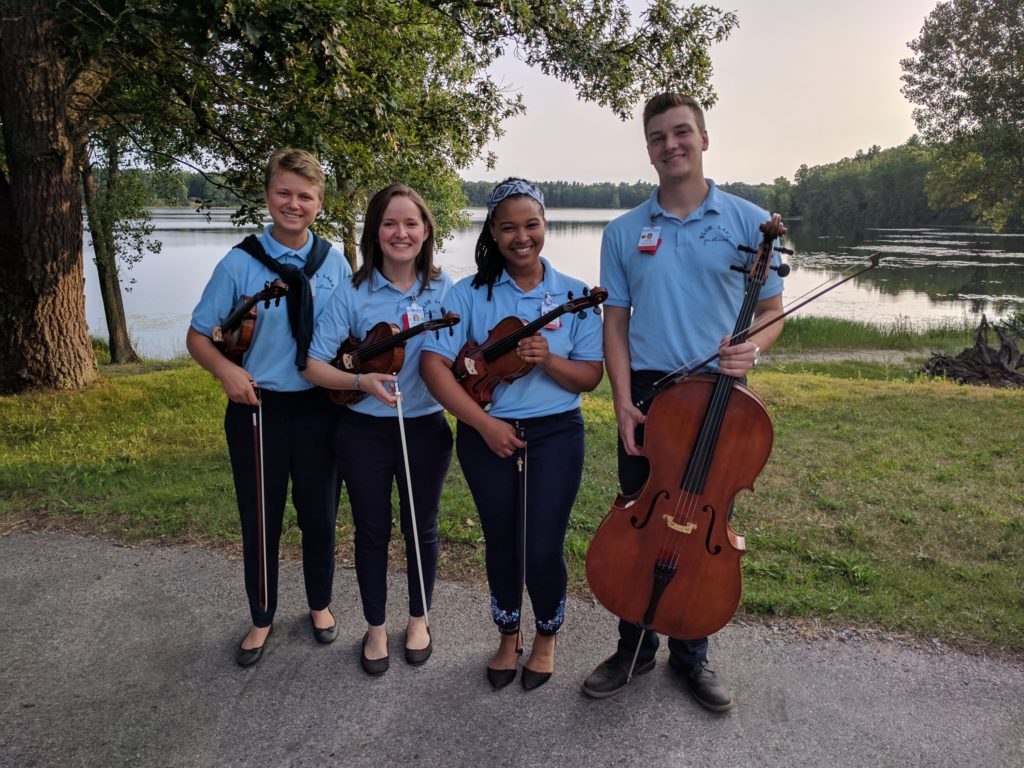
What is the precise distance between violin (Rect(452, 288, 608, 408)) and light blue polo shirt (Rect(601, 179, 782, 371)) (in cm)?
22

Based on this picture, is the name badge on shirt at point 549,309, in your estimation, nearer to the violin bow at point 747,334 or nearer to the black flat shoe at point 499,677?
the violin bow at point 747,334

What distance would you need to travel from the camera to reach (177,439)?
575 centimetres

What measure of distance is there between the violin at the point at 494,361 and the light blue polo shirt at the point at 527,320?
51mm

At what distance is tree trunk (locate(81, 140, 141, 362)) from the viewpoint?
1179 centimetres

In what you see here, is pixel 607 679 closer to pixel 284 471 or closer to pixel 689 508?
pixel 689 508

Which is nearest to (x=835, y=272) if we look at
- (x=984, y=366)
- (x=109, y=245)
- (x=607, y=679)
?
(x=984, y=366)

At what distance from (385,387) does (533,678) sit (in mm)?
1251

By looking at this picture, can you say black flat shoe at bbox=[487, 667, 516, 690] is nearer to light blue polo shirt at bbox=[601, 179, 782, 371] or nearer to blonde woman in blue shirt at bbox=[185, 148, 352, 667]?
blonde woman in blue shirt at bbox=[185, 148, 352, 667]

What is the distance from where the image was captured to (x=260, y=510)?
273 centimetres

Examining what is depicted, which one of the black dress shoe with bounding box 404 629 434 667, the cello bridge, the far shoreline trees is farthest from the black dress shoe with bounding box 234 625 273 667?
the far shoreline trees

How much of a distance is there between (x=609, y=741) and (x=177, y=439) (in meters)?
4.72

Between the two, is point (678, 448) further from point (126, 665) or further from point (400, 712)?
point (126, 665)

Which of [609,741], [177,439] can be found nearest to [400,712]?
Answer: [609,741]

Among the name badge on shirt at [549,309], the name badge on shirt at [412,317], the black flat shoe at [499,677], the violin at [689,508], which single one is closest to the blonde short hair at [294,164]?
the name badge on shirt at [412,317]
